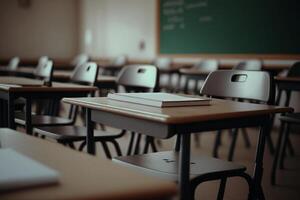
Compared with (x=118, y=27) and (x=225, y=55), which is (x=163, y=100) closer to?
(x=225, y=55)

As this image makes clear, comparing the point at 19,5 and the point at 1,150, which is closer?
the point at 1,150

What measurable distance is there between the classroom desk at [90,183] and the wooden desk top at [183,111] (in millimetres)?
476

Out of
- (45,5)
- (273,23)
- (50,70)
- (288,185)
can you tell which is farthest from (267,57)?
(45,5)

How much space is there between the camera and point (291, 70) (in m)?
3.52

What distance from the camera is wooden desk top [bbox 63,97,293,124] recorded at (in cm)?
122

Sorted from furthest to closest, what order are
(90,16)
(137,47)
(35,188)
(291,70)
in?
1. (90,16)
2. (137,47)
3. (291,70)
4. (35,188)

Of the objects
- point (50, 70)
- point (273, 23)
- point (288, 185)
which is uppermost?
point (273, 23)

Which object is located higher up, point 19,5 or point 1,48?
point 19,5

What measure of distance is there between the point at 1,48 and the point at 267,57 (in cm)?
457

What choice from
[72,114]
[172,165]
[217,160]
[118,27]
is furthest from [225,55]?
Result: [172,165]

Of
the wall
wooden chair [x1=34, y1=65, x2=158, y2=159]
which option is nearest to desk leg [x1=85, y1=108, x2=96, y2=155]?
wooden chair [x1=34, y1=65, x2=158, y2=159]

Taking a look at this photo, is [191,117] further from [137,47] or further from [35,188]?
[137,47]

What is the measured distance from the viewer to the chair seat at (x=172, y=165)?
5.23 feet

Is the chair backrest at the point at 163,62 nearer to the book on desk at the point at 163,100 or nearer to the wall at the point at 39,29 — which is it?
the wall at the point at 39,29
